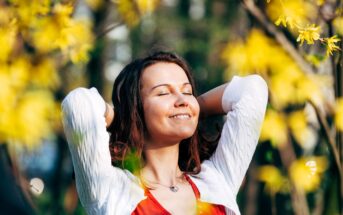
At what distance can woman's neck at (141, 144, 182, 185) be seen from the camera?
3523 millimetres

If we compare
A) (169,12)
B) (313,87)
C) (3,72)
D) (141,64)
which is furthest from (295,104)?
(169,12)

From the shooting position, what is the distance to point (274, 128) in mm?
5121

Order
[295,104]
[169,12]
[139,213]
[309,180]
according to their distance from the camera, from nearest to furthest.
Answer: [139,213] → [309,180] → [295,104] → [169,12]

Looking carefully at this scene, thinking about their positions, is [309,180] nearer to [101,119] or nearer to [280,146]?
[280,146]

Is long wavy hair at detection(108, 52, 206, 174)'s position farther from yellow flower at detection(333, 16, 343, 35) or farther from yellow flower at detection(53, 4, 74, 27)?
yellow flower at detection(53, 4, 74, 27)

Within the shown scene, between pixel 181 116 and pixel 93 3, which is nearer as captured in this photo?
pixel 181 116

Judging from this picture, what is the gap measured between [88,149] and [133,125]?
0.27 meters

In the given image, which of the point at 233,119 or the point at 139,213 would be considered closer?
the point at 139,213

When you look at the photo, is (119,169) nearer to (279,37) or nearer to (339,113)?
(339,113)

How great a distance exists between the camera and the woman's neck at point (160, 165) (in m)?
3.52

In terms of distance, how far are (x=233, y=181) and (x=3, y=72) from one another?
1597 mm

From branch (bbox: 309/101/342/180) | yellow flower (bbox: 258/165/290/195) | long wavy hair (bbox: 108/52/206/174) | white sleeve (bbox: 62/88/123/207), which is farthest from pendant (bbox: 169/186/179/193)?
yellow flower (bbox: 258/165/290/195)

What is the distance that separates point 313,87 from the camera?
4.86m

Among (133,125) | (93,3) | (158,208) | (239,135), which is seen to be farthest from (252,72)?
(93,3)
